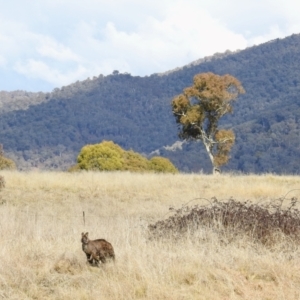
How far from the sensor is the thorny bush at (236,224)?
9023mm

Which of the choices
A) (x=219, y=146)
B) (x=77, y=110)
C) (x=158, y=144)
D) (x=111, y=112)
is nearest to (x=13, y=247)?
(x=219, y=146)

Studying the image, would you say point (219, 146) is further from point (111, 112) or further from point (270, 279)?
point (111, 112)

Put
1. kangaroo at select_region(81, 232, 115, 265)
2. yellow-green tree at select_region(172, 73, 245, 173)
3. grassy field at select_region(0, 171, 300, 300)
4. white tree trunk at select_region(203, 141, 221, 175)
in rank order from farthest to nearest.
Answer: yellow-green tree at select_region(172, 73, 245, 173)
white tree trunk at select_region(203, 141, 221, 175)
kangaroo at select_region(81, 232, 115, 265)
grassy field at select_region(0, 171, 300, 300)

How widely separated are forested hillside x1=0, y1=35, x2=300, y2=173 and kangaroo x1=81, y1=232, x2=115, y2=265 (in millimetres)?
81029

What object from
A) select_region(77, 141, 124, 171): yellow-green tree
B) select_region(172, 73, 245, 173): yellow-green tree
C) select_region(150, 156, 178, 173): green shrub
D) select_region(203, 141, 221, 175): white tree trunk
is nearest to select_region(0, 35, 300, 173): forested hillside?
select_region(150, 156, 178, 173): green shrub

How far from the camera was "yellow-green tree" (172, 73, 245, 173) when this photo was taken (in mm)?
32219

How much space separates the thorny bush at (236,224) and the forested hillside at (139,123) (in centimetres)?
7810

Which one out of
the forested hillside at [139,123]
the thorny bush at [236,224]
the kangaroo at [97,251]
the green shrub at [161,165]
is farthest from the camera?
the forested hillside at [139,123]

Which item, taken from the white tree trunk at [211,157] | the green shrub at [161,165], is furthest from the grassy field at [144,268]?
the green shrub at [161,165]

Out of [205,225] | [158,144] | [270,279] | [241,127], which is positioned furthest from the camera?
[158,144]

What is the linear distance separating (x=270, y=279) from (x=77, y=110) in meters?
175

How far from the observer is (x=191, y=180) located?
23531mm

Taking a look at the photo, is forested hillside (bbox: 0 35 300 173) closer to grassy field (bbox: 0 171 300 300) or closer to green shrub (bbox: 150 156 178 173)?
green shrub (bbox: 150 156 178 173)

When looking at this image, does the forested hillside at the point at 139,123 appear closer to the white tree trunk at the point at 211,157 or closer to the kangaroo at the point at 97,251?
the white tree trunk at the point at 211,157
